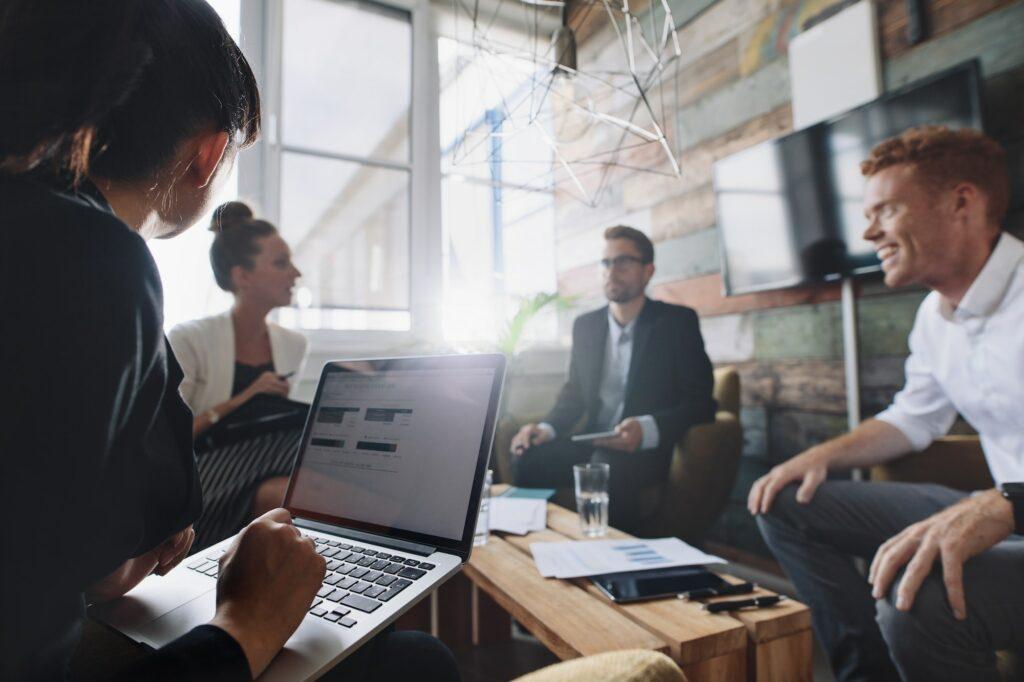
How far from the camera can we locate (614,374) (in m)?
2.44

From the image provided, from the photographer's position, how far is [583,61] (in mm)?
2176

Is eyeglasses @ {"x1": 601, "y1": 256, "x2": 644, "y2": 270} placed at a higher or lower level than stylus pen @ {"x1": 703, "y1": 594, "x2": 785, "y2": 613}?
higher

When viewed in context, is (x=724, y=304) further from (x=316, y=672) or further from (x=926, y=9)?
(x=316, y=672)

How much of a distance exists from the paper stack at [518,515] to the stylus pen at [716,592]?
50 centimetres

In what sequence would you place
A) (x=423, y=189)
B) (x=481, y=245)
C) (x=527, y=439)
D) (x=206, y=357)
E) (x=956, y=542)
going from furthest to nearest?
(x=481, y=245) < (x=423, y=189) < (x=527, y=439) < (x=206, y=357) < (x=956, y=542)

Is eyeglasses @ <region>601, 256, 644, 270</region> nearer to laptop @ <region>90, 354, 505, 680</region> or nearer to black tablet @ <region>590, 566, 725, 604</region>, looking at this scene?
black tablet @ <region>590, 566, 725, 604</region>

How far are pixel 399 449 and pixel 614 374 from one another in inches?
69.6

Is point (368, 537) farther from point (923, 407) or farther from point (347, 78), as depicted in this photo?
point (347, 78)

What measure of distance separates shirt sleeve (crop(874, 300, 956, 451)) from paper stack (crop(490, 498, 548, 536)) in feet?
3.09

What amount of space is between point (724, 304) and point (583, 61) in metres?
1.19

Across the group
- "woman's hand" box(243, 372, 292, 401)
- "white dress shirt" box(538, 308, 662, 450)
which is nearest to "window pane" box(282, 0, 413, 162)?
"woman's hand" box(243, 372, 292, 401)

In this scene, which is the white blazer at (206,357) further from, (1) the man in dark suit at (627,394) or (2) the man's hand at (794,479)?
(2) the man's hand at (794,479)

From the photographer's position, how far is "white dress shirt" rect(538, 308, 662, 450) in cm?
233

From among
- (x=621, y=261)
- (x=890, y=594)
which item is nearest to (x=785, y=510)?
(x=890, y=594)
